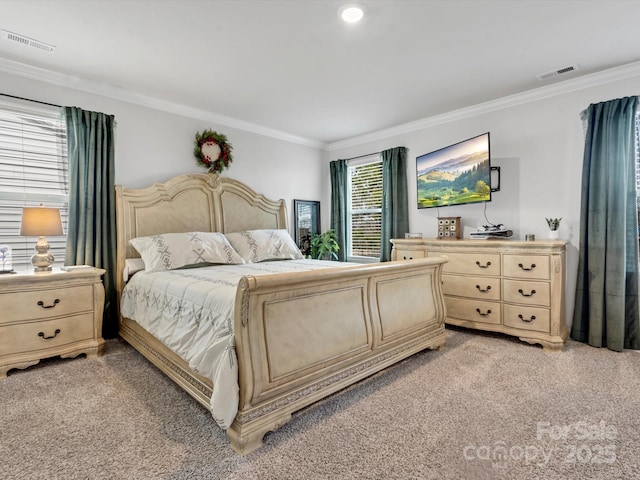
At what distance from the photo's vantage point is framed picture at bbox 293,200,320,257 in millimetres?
4883

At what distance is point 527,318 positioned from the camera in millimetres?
2941

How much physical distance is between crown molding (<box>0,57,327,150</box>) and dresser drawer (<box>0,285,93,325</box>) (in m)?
1.84

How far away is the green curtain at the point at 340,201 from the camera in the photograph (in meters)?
5.01

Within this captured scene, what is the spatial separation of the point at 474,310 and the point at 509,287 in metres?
0.40

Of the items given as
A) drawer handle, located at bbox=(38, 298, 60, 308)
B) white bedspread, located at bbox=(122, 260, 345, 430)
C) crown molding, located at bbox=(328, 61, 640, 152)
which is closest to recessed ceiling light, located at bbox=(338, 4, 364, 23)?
white bedspread, located at bbox=(122, 260, 345, 430)

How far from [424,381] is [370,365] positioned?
1.28 feet

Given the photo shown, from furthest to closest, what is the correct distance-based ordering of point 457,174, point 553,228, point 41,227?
point 457,174 → point 553,228 → point 41,227

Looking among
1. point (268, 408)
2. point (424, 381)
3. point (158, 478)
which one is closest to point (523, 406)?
point (424, 381)

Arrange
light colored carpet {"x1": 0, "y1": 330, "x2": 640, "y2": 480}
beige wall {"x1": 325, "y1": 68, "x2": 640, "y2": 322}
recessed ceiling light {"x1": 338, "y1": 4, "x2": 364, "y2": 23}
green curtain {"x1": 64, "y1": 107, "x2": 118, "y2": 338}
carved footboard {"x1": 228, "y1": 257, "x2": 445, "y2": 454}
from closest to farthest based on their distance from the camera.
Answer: light colored carpet {"x1": 0, "y1": 330, "x2": 640, "y2": 480}, carved footboard {"x1": 228, "y1": 257, "x2": 445, "y2": 454}, recessed ceiling light {"x1": 338, "y1": 4, "x2": 364, "y2": 23}, green curtain {"x1": 64, "y1": 107, "x2": 118, "y2": 338}, beige wall {"x1": 325, "y1": 68, "x2": 640, "y2": 322}

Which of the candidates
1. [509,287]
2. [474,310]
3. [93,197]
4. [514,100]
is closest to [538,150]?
[514,100]

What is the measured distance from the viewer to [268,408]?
63.5 inches

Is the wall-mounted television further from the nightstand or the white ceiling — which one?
the nightstand

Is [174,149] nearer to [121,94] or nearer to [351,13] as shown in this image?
[121,94]

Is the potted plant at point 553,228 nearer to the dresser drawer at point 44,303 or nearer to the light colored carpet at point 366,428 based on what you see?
the light colored carpet at point 366,428
